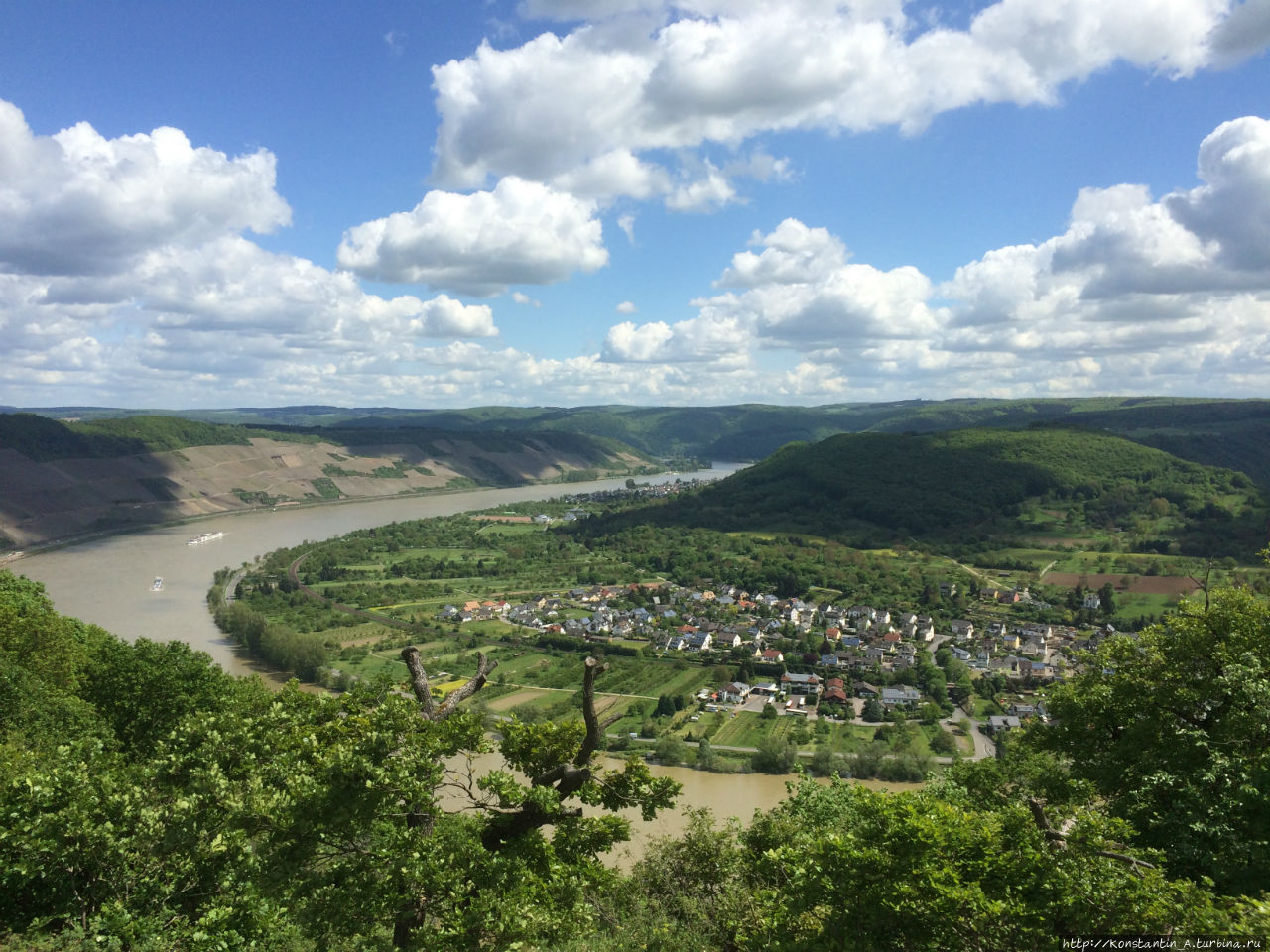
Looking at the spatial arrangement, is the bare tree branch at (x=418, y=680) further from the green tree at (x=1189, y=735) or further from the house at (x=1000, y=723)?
the house at (x=1000, y=723)

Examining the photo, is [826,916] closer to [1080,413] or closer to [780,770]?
[780,770]

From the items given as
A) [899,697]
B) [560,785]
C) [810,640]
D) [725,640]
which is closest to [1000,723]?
[899,697]

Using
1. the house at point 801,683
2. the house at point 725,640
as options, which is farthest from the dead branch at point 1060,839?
the house at point 725,640

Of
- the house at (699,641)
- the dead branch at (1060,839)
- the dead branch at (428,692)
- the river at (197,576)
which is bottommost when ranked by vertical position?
the house at (699,641)

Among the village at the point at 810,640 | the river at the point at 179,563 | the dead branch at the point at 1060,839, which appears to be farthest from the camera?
the river at the point at 179,563

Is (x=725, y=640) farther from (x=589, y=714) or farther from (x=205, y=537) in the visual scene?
(x=205, y=537)

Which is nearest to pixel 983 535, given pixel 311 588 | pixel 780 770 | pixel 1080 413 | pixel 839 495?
pixel 839 495

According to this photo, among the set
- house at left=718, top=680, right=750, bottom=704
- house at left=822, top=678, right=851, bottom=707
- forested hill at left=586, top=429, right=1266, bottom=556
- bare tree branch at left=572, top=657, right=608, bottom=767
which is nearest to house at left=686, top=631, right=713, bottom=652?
house at left=718, top=680, right=750, bottom=704
